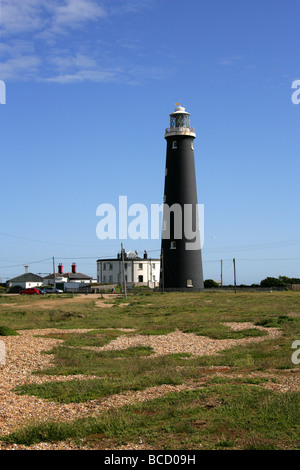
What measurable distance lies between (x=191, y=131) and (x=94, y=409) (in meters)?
56.1

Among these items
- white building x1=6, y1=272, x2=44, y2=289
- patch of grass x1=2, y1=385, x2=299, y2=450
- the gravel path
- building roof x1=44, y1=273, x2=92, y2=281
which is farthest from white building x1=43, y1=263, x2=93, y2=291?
patch of grass x1=2, y1=385, x2=299, y2=450

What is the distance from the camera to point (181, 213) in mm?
65875

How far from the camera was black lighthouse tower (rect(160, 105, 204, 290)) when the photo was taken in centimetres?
6500

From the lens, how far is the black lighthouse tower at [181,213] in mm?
65000

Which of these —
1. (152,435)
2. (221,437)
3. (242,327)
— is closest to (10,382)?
(152,435)

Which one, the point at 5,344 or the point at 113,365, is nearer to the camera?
the point at 113,365

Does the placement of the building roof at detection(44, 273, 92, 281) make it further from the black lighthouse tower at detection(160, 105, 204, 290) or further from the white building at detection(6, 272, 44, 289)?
the black lighthouse tower at detection(160, 105, 204, 290)

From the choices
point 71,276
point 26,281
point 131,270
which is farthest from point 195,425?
point 71,276

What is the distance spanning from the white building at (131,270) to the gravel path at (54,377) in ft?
237

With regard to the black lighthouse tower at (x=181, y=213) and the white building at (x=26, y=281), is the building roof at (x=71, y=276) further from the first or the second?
the black lighthouse tower at (x=181, y=213)

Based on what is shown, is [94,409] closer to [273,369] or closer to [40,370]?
[40,370]

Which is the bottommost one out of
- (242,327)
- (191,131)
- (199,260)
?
(242,327)
